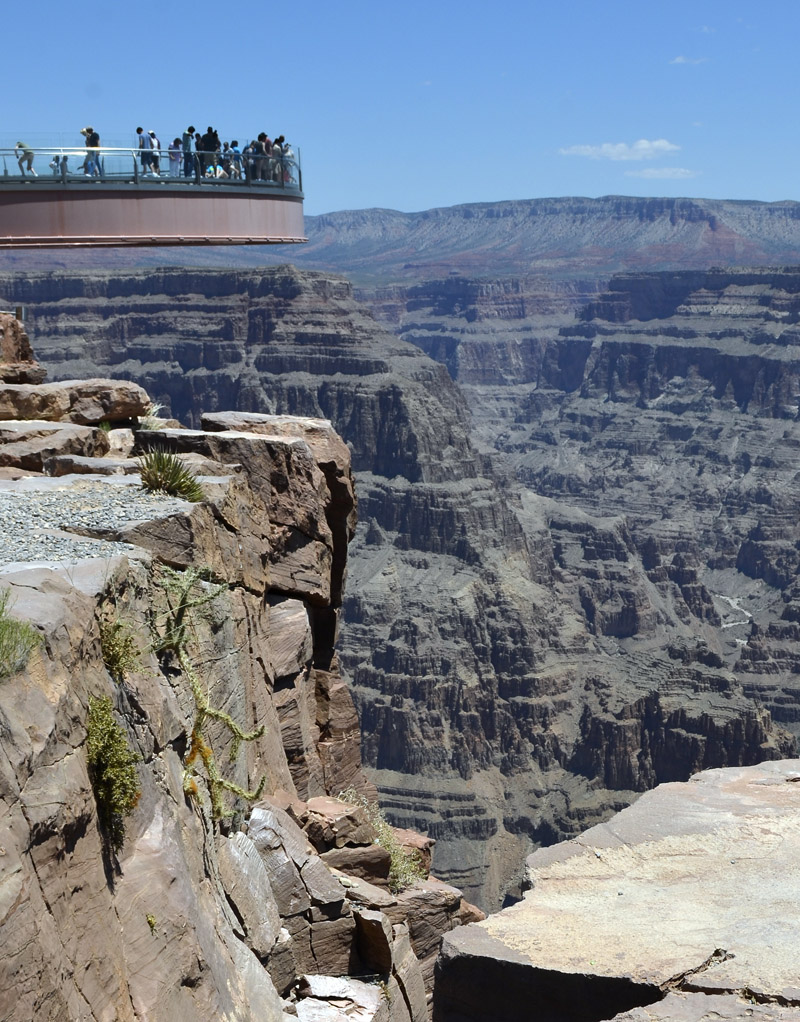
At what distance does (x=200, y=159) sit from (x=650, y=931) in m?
18.8

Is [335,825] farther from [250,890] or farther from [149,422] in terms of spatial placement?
[149,422]

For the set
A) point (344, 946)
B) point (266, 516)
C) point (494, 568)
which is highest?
point (266, 516)

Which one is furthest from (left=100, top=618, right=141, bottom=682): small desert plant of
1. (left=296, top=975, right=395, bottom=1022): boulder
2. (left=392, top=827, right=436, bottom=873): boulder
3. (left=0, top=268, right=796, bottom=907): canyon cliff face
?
(left=0, top=268, right=796, bottom=907): canyon cliff face

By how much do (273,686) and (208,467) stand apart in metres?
3.07

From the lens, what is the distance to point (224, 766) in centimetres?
1425

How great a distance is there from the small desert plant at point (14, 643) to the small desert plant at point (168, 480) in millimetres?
6503

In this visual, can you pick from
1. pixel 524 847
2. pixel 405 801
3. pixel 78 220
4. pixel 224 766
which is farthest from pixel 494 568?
pixel 224 766

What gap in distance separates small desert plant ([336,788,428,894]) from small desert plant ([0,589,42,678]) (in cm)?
971

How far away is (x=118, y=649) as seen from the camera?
35.8 ft

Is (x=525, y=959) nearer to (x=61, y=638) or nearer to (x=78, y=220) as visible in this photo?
(x=61, y=638)

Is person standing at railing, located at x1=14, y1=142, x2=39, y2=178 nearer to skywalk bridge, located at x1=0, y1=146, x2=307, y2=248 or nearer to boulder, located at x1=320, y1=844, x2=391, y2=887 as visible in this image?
skywalk bridge, located at x1=0, y1=146, x2=307, y2=248

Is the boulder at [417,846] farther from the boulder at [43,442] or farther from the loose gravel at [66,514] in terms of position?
the loose gravel at [66,514]

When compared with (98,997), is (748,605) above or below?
below

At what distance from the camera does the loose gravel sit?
12.3 metres
